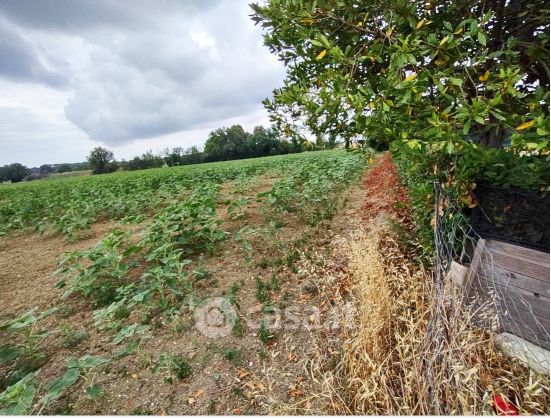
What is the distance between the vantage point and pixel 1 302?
4031 millimetres

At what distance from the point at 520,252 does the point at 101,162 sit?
6402cm

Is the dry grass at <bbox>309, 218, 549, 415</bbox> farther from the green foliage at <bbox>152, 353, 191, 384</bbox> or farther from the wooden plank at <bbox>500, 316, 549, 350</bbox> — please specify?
the green foliage at <bbox>152, 353, 191, 384</bbox>

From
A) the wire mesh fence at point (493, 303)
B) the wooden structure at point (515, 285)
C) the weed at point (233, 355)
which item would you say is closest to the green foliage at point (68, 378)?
the weed at point (233, 355)

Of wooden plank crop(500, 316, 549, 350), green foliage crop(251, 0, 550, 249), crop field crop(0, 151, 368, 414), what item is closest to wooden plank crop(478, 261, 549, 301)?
wooden plank crop(500, 316, 549, 350)

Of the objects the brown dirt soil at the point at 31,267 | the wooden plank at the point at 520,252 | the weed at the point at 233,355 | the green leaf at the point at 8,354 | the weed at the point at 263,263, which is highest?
the wooden plank at the point at 520,252

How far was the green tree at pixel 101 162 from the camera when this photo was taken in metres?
54.7

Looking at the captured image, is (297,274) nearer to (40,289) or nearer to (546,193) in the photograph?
(546,193)

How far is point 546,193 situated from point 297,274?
8.76 ft

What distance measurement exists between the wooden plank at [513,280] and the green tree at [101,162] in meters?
62.7

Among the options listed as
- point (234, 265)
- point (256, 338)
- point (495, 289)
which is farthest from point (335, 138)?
point (234, 265)

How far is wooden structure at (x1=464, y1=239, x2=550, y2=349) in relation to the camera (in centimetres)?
212

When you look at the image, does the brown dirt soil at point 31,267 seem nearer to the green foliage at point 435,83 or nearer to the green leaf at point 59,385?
the green leaf at point 59,385

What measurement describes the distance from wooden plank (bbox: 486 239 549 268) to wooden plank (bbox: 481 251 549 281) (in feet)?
0.08

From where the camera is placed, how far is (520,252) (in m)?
2.18
